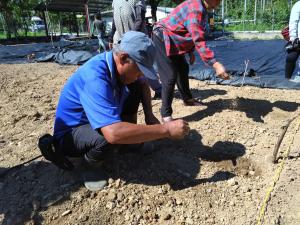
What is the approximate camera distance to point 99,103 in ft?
5.77

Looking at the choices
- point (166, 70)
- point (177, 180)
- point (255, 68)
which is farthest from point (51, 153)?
point (255, 68)

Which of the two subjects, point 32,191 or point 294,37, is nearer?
point 32,191

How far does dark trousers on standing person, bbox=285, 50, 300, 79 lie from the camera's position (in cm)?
486

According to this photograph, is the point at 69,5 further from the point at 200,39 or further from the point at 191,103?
the point at 200,39

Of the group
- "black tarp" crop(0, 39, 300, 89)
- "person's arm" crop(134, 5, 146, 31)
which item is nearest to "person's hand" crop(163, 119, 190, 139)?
"person's arm" crop(134, 5, 146, 31)

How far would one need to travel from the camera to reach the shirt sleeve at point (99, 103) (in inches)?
68.9

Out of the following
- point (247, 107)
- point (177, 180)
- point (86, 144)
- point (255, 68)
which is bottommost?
point (177, 180)

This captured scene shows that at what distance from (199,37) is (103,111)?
1.52 meters

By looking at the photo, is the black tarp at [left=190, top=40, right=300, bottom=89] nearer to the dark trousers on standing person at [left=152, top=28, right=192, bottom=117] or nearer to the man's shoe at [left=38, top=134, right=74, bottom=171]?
the dark trousers on standing person at [left=152, top=28, right=192, bottom=117]

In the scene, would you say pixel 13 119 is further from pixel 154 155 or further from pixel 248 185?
pixel 248 185

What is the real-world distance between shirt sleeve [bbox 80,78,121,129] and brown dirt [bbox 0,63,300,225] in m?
0.70

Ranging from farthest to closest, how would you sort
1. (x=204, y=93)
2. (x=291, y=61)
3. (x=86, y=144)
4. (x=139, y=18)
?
(x=291, y=61), (x=204, y=93), (x=139, y=18), (x=86, y=144)

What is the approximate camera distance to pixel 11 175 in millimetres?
2488

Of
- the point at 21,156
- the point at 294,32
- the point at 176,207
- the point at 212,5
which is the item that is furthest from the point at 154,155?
the point at 294,32
